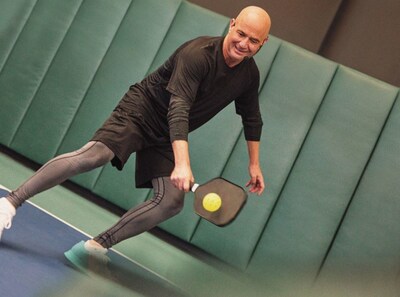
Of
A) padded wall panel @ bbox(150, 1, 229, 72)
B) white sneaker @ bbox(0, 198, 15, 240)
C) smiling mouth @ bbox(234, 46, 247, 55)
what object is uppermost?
padded wall panel @ bbox(150, 1, 229, 72)

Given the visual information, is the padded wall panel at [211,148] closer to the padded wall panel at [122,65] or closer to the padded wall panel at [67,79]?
the padded wall panel at [122,65]

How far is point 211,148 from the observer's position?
3250 millimetres

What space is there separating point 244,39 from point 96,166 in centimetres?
70

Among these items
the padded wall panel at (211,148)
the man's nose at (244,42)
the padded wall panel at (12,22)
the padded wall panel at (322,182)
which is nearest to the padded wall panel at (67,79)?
the padded wall panel at (12,22)

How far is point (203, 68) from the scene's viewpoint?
223cm

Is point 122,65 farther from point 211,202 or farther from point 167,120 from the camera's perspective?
point 211,202

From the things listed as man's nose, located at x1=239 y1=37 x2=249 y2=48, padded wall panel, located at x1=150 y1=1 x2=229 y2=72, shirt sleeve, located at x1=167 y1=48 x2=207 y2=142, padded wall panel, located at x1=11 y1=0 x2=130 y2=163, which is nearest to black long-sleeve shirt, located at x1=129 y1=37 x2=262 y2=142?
shirt sleeve, located at x1=167 y1=48 x2=207 y2=142

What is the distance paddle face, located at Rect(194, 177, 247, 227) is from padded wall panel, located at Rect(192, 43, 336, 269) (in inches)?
37.4

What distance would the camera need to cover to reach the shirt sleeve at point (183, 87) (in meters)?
2.13

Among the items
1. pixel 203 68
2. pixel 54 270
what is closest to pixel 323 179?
pixel 203 68

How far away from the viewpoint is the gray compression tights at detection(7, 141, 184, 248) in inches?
87.7

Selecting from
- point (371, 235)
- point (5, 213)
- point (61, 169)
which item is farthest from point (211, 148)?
point (5, 213)

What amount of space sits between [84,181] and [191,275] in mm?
853

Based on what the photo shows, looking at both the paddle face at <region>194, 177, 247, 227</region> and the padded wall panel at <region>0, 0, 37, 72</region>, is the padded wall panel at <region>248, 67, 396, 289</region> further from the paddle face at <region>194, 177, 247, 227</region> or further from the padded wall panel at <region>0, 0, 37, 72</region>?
the padded wall panel at <region>0, 0, 37, 72</region>
